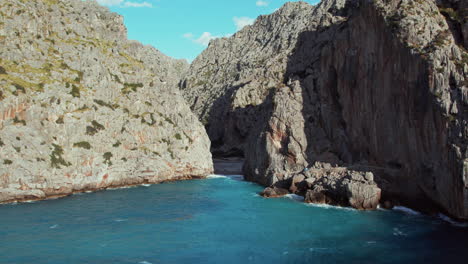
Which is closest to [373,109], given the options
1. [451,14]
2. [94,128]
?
[451,14]

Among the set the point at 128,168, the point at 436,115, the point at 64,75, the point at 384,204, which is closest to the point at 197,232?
the point at 384,204

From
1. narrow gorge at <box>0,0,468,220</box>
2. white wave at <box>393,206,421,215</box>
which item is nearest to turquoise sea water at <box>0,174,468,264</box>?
white wave at <box>393,206,421,215</box>

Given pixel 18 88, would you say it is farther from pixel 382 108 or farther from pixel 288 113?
pixel 382 108

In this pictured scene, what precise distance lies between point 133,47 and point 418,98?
81075 mm

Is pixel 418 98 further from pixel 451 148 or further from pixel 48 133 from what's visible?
pixel 48 133

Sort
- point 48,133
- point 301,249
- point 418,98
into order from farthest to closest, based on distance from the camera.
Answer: point 48,133 < point 418,98 < point 301,249

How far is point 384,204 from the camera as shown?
176 ft

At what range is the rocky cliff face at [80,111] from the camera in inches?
2522

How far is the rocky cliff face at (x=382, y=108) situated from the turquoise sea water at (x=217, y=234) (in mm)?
6045

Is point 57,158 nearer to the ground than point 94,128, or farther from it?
nearer to the ground

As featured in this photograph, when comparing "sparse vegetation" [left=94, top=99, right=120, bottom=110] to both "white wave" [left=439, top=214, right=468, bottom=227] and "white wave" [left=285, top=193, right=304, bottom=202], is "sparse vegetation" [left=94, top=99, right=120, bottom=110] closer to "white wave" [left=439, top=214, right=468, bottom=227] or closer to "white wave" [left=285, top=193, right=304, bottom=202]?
"white wave" [left=285, top=193, right=304, bottom=202]

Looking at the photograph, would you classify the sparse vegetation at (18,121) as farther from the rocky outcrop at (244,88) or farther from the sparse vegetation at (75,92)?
the rocky outcrop at (244,88)

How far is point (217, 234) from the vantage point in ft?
138

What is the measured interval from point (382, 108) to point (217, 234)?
109ft
